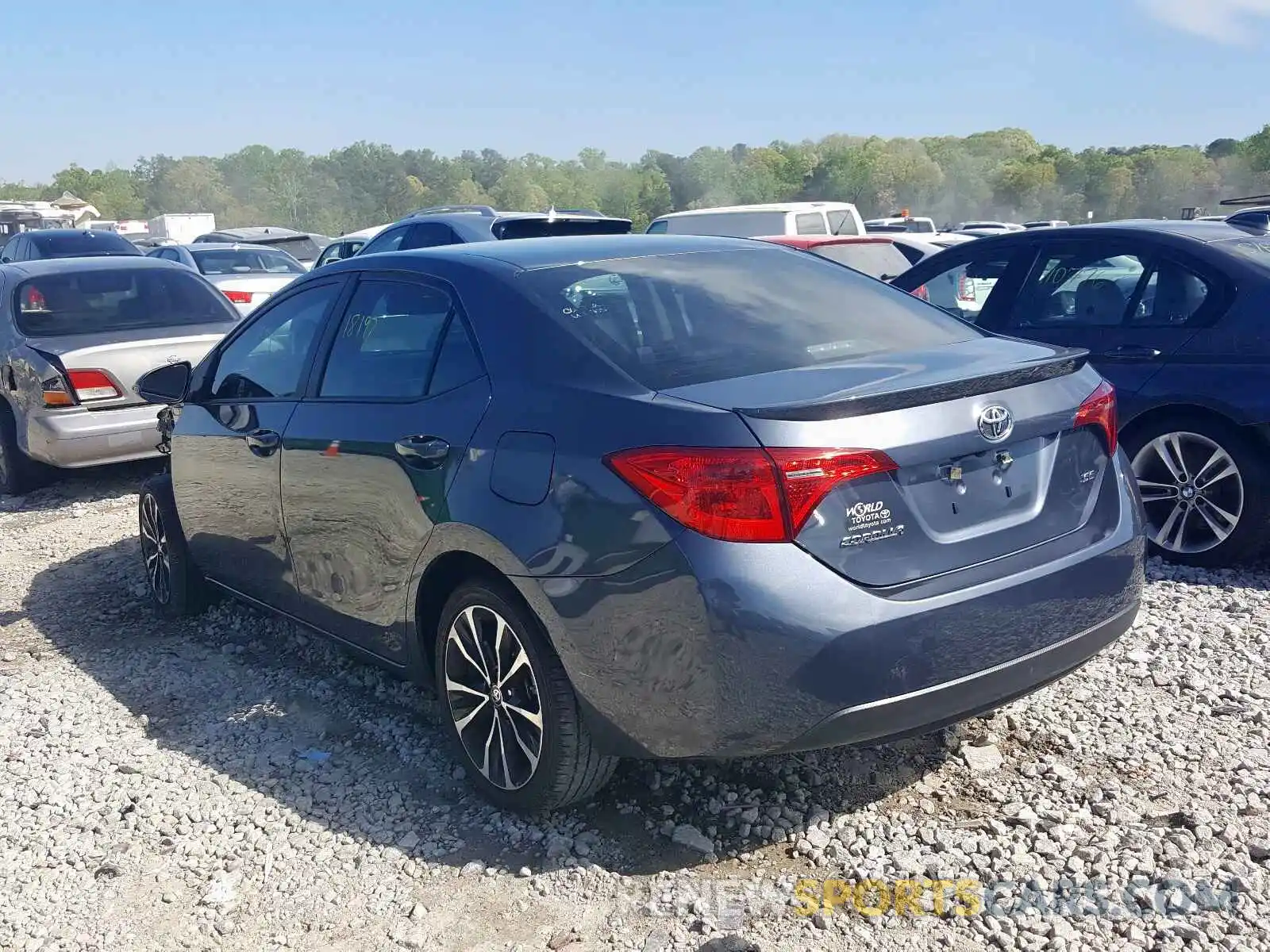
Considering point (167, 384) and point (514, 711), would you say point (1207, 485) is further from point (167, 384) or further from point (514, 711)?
point (167, 384)

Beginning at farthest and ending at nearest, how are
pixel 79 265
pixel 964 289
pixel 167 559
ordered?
pixel 79 265 → pixel 964 289 → pixel 167 559

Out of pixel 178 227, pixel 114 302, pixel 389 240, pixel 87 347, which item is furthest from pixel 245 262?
pixel 178 227

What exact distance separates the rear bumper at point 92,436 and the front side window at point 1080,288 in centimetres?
534

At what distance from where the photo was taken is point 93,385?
7633 millimetres

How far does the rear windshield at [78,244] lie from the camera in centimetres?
1928

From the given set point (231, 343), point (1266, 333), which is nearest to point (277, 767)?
point (231, 343)

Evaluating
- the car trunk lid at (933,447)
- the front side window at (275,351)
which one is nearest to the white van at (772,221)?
the front side window at (275,351)

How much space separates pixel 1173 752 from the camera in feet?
11.9

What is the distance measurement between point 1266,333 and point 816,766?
2.98 metres

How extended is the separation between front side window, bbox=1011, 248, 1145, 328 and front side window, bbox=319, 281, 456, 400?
3441mm

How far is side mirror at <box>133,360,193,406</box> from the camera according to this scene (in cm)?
527

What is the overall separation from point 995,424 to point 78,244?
66.0ft

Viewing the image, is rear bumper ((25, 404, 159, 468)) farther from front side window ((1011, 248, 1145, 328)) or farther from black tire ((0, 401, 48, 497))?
front side window ((1011, 248, 1145, 328))

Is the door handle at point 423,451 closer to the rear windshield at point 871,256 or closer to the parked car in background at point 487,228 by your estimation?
the parked car in background at point 487,228
